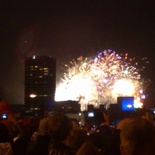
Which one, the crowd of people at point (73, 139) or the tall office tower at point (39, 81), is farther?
the tall office tower at point (39, 81)

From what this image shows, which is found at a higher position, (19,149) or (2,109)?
(2,109)

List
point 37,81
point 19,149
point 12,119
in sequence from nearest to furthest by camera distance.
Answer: point 19,149 < point 12,119 < point 37,81

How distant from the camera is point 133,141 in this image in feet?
9.25

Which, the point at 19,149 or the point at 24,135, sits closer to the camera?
the point at 19,149

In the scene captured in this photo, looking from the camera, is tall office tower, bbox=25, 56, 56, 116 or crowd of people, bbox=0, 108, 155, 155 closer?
crowd of people, bbox=0, 108, 155, 155

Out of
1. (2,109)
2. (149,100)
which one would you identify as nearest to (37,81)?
(149,100)

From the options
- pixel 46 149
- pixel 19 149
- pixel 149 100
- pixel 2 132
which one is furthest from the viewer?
pixel 149 100

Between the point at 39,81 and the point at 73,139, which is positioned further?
the point at 39,81

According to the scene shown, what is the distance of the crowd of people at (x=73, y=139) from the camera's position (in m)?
2.83

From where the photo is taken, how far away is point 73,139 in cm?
493

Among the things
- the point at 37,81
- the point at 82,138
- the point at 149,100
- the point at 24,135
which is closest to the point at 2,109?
the point at 24,135

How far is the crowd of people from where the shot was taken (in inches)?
111

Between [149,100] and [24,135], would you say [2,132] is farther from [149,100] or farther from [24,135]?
[149,100]

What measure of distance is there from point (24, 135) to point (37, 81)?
401 feet
